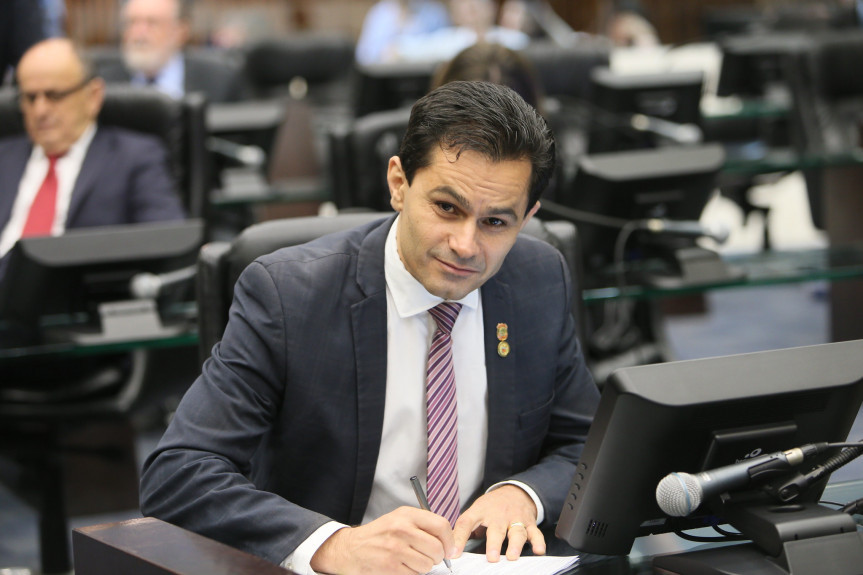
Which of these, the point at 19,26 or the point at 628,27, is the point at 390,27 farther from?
the point at 19,26

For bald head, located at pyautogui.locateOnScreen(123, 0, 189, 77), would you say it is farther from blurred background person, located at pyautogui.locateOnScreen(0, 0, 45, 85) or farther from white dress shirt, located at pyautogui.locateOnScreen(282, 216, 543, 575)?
white dress shirt, located at pyautogui.locateOnScreen(282, 216, 543, 575)

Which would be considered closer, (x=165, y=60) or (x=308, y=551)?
(x=308, y=551)

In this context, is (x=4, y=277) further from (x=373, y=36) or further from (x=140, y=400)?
(x=373, y=36)

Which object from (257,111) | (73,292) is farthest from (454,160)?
(257,111)

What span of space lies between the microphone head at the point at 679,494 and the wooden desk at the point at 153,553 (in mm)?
390

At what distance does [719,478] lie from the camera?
117cm

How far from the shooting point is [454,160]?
1.43 metres

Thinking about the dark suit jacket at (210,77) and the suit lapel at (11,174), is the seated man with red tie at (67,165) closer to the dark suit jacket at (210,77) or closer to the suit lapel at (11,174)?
the suit lapel at (11,174)

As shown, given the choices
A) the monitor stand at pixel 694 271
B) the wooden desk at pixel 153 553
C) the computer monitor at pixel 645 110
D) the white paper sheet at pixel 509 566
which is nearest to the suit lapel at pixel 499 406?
the white paper sheet at pixel 509 566

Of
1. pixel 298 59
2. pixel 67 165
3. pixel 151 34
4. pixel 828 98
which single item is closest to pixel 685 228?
pixel 67 165

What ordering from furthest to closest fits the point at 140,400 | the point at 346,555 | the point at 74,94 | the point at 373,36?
the point at 373,36 < the point at 74,94 < the point at 140,400 < the point at 346,555

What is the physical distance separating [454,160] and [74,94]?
6.55 feet

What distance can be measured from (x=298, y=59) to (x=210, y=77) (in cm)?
153

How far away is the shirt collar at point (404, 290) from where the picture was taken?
154 cm
